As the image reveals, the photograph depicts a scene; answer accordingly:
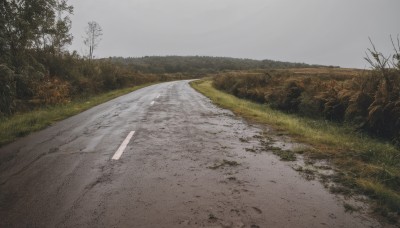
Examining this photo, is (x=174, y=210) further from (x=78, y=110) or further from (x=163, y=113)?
(x=78, y=110)

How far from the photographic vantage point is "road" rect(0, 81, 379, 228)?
420 cm

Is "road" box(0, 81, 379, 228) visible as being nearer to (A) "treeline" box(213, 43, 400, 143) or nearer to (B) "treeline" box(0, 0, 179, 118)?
(B) "treeline" box(0, 0, 179, 118)

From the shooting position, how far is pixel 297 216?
4.37 metres

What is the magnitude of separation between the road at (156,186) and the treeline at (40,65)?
2470 millimetres

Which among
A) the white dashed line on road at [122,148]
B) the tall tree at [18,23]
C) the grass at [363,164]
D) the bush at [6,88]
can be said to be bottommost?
the white dashed line on road at [122,148]

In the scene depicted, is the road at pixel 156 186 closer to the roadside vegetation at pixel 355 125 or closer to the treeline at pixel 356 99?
the roadside vegetation at pixel 355 125

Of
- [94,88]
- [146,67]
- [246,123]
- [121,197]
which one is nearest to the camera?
[121,197]

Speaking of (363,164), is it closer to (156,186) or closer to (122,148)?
(156,186)

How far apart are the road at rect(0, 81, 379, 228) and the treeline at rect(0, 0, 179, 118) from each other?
8.10 ft

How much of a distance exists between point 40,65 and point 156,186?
9.72 m

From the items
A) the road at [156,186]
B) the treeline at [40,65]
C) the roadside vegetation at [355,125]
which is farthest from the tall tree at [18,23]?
the roadside vegetation at [355,125]

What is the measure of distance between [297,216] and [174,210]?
1.61 m

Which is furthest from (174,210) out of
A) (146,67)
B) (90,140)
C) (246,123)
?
(146,67)

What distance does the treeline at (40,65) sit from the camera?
→ 9625 millimetres
